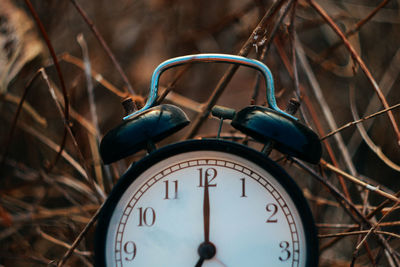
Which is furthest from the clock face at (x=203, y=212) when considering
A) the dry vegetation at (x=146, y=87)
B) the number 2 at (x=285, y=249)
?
the dry vegetation at (x=146, y=87)

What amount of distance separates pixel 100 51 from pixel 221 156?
1065 mm

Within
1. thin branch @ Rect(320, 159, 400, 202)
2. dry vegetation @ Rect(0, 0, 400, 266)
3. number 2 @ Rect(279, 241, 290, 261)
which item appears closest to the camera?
number 2 @ Rect(279, 241, 290, 261)

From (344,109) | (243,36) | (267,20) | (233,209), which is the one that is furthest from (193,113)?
(233,209)

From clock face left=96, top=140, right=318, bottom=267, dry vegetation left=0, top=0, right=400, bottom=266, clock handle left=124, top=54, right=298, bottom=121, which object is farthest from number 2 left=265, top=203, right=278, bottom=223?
dry vegetation left=0, top=0, right=400, bottom=266

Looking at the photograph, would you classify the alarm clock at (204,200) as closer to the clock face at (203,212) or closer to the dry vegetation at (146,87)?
the clock face at (203,212)

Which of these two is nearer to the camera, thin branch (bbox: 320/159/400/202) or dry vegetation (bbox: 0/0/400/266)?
thin branch (bbox: 320/159/400/202)

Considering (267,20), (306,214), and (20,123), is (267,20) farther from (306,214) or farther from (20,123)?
(20,123)

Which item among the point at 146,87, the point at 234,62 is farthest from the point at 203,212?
the point at 146,87

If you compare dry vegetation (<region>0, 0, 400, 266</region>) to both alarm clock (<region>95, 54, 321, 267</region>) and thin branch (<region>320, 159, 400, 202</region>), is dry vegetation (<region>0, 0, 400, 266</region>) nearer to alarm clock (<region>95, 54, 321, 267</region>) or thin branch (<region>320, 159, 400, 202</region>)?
thin branch (<region>320, 159, 400, 202</region>)

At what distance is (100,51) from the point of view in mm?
1632

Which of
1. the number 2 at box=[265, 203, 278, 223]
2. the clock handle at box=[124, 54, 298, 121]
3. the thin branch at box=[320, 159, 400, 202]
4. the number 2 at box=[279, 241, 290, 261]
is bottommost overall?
the number 2 at box=[279, 241, 290, 261]

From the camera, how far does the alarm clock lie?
0.68m

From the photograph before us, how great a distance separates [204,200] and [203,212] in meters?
0.02

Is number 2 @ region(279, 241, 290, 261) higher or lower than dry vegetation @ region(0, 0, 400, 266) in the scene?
lower
